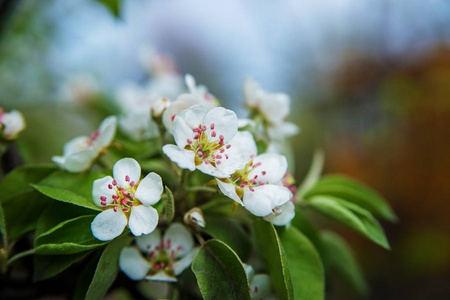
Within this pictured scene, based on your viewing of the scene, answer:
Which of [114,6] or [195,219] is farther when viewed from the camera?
[114,6]

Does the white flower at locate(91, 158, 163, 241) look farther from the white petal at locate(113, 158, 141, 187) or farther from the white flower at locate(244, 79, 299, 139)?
the white flower at locate(244, 79, 299, 139)

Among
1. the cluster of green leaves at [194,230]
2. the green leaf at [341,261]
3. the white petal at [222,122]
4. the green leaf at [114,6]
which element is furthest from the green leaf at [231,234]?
the green leaf at [114,6]

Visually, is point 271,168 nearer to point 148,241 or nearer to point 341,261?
point 148,241

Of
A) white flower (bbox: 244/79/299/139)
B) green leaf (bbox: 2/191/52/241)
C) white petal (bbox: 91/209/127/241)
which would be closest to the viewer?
white petal (bbox: 91/209/127/241)

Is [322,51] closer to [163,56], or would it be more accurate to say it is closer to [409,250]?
[409,250]

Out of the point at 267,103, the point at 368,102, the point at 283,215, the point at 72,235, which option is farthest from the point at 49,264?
the point at 368,102

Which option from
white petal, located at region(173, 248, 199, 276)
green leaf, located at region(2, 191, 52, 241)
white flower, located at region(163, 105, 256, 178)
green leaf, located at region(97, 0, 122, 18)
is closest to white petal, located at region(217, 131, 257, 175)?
white flower, located at region(163, 105, 256, 178)
